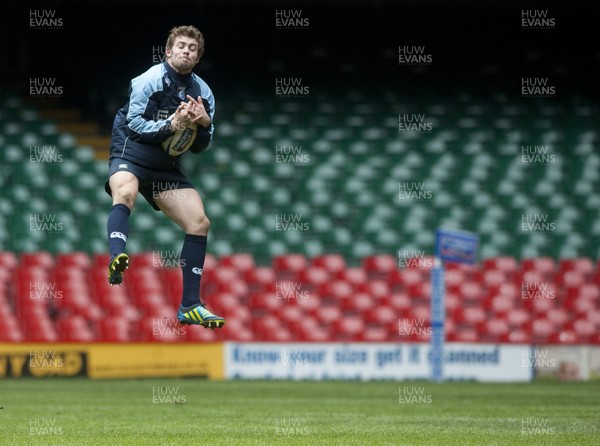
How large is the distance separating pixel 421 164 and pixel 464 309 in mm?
3300

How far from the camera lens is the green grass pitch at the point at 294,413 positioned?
8.68 m

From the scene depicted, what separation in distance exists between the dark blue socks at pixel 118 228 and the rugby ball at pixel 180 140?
525 millimetres

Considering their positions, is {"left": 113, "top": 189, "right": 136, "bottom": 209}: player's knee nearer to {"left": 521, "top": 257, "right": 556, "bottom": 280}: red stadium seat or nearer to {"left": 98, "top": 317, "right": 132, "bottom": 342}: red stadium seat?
{"left": 98, "top": 317, "right": 132, "bottom": 342}: red stadium seat

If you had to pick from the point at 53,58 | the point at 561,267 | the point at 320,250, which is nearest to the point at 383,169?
the point at 320,250

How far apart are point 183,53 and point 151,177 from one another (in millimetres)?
932

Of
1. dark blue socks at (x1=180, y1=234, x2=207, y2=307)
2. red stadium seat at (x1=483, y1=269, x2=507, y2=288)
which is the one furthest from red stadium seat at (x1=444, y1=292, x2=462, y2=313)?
dark blue socks at (x1=180, y1=234, x2=207, y2=307)

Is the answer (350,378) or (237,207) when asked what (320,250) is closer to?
(237,207)

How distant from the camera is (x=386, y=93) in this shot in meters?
21.7

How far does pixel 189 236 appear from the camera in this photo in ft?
28.1

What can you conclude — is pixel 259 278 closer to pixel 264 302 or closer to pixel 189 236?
pixel 264 302

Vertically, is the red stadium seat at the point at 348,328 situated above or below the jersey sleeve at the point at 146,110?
below

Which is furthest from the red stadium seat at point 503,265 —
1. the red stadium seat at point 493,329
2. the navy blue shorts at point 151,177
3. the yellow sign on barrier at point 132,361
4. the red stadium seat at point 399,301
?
the navy blue shorts at point 151,177

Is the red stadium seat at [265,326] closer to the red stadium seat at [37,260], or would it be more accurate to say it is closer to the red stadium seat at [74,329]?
the red stadium seat at [74,329]

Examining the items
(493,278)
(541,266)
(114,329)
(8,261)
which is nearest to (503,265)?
(493,278)
